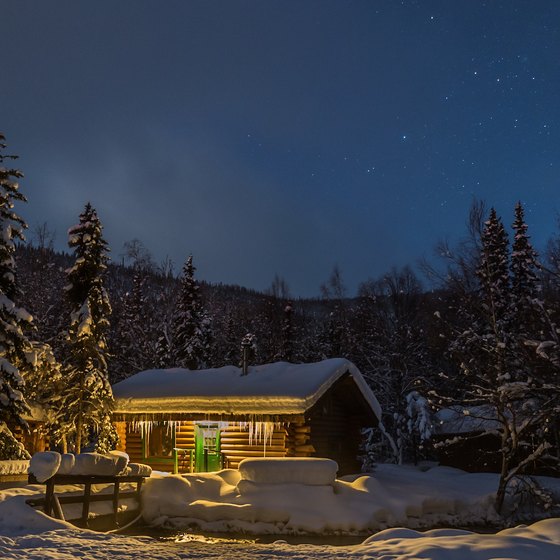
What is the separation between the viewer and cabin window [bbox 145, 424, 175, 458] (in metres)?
26.6

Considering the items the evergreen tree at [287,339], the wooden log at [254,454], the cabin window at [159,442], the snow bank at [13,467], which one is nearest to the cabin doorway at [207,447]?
the wooden log at [254,454]

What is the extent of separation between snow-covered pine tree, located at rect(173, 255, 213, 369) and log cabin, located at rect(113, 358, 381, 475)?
50.5ft

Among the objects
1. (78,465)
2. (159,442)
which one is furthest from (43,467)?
(159,442)

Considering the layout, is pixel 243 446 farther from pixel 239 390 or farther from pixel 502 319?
pixel 502 319

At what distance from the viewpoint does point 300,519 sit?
17609 millimetres

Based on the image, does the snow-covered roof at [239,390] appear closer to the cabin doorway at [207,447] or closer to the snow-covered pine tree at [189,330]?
the cabin doorway at [207,447]

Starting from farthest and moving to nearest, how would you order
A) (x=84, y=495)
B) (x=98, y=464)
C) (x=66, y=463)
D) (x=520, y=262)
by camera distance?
(x=520, y=262) < (x=98, y=464) < (x=84, y=495) < (x=66, y=463)

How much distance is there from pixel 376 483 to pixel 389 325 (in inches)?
770

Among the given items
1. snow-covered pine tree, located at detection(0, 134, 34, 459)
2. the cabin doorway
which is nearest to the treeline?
snow-covered pine tree, located at detection(0, 134, 34, 459)

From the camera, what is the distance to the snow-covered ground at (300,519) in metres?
9.90

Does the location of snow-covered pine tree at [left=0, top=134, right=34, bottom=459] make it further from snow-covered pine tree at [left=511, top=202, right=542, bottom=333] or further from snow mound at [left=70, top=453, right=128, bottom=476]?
snow-covered pine tree at [left=511, top=202, right=542, bottom=333]

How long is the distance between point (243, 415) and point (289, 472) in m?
3.98

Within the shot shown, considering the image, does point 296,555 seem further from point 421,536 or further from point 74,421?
point 74,421

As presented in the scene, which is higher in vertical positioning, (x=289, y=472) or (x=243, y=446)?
(x=243, y=446)
